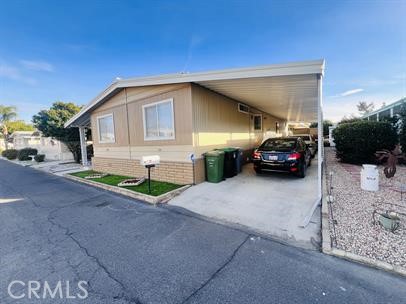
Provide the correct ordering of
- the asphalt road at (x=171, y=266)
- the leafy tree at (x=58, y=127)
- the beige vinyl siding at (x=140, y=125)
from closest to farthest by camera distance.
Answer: the asphalt road at (x=171, y=266) → the beige vinyl siding at (x=140, y=125) → the leafy tree at (x=58, y=127)

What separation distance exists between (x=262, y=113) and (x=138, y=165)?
9295 mm

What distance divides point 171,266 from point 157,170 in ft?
17.2

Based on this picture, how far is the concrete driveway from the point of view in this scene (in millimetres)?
3551

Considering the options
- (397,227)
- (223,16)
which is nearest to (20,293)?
(397,227)

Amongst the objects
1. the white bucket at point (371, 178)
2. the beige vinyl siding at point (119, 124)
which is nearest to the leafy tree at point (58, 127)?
the beige vinyl siding at point (119, 124)

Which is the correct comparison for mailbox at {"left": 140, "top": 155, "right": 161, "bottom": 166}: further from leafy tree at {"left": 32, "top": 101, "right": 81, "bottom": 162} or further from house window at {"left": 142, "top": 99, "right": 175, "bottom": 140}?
leafy tree at {"left": 32, "top": 101, "right": 81, "bottom": 162}

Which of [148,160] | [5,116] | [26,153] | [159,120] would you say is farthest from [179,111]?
[5,116]

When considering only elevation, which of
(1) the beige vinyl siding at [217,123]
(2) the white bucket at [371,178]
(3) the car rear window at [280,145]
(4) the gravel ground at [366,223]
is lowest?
(4) the gravel ground at [366,223]

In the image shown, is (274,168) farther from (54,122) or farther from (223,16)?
(54,122)

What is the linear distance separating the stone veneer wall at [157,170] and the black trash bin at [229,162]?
4.85 ft

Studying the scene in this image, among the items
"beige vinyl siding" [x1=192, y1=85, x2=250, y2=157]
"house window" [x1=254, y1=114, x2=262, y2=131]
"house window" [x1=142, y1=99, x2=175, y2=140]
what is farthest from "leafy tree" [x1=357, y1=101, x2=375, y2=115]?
"house window" [x1=142, y1=99, x2=175, y2=140]

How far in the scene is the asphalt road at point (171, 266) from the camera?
6.96 feet

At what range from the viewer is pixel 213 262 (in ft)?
8.89

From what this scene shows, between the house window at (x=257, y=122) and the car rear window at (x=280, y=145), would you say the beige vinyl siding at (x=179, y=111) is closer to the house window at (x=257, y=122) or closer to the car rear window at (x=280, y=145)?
the car rear window at (x=280, y=145)
